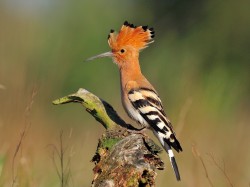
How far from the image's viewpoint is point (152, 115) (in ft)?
12.3

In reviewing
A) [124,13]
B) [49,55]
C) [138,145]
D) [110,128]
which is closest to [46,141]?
[49,55]

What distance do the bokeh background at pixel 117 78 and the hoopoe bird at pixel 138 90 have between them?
0.34 ft

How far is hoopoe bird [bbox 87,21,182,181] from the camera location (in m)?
3.73

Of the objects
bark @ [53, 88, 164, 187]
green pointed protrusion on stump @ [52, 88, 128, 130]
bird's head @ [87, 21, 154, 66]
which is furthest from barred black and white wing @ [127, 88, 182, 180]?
bark @ [53, 88, 164, 187]

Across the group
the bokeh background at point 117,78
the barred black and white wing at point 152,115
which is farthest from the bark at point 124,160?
the barred black and white wing at point 152,115

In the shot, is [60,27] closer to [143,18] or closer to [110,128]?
[143,18]

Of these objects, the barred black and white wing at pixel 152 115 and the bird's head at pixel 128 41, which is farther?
the bird's head at pixel 128 41

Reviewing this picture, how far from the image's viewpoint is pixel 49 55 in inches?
256

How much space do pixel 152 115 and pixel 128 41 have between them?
48 centimetres

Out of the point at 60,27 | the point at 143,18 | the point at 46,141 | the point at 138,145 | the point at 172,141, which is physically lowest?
the point at 138,145

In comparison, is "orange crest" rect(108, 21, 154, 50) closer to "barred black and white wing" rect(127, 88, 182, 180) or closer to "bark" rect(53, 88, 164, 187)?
"barred black and white wing" rect(127, 88, 182, 180)

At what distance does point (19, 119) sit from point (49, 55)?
193 cm

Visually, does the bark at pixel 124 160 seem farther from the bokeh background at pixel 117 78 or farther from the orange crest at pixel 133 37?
the orange crest at pixel 133 37

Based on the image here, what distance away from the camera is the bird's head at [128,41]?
12.9 feet
